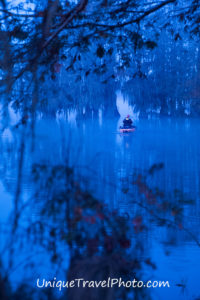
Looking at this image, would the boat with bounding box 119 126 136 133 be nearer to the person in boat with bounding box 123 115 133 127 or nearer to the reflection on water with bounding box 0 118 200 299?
the person in boat with bounding box 123 115 133 127

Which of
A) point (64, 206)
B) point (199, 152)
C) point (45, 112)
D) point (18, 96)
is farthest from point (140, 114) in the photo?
point (64, 206)

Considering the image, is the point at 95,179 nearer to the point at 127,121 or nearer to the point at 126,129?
the point at 127,121

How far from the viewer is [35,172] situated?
216 centimetres

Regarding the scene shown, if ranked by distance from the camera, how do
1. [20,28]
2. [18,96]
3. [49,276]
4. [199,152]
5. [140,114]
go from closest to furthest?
[49,276]
[18,96]
[20,28]
[199,152]
[140,114]

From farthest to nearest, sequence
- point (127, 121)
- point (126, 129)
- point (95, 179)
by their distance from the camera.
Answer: point (126, 129), point (127, 121), point (95, 179)

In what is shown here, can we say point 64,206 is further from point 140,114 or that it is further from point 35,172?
point 140,114

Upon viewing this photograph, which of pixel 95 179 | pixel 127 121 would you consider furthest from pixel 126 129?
pixel 95 179

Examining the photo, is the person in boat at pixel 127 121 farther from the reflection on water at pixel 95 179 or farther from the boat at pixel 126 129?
the reflection on water at pixel 95 179

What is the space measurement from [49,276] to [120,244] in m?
0.83

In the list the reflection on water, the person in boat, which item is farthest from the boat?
the reflection on water

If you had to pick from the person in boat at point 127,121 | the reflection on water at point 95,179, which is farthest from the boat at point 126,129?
the reflection on water at point 95,179

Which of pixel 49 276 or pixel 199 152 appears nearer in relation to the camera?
pixel 49 276

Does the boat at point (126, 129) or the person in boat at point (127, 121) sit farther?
the boat at point (126, 129)

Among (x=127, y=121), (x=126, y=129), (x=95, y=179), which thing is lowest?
(x=95, y=179)
